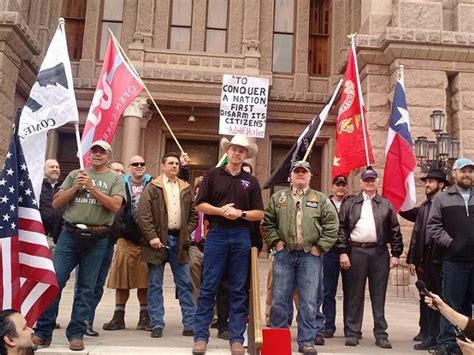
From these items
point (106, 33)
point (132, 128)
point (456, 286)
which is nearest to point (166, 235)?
point (456, 286)

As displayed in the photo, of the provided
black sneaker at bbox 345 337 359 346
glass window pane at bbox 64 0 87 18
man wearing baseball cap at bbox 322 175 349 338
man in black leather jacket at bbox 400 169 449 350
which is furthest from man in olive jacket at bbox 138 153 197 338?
glass window pane at bbox 64 0 87 18

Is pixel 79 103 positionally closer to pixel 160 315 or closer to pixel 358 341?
pixel 160 315

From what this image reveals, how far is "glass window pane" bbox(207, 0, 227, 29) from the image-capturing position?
57.9 ft

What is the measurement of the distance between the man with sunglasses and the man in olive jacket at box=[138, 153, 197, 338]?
0.37 metres

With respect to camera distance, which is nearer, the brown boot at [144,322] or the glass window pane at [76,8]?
the brown boot at [144,322]

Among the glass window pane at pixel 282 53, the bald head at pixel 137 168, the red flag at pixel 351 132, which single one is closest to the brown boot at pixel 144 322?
the bald head at pixel 137 168

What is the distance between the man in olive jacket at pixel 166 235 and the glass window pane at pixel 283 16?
1241 centimetres

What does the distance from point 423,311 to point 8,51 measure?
11.1 meters

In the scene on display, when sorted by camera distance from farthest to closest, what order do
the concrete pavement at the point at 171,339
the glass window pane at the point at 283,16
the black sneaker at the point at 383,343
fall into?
the glass window pane at the point at 283,16 → the black sneaker at the point at 383,343 → the concrete pavement at the point at 171,339

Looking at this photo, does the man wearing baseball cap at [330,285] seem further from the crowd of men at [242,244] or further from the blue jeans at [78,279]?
the blue jeans at [78,279]

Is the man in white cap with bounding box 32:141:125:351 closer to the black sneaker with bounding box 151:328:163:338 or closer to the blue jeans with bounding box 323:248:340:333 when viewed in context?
the black sneaker with bounding box 151:328:163:338

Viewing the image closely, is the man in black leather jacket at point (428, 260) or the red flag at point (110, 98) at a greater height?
the red flag at point (110, 98)

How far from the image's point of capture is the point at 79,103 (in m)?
16.3

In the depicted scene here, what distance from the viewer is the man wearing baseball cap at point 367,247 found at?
641 centimetres
